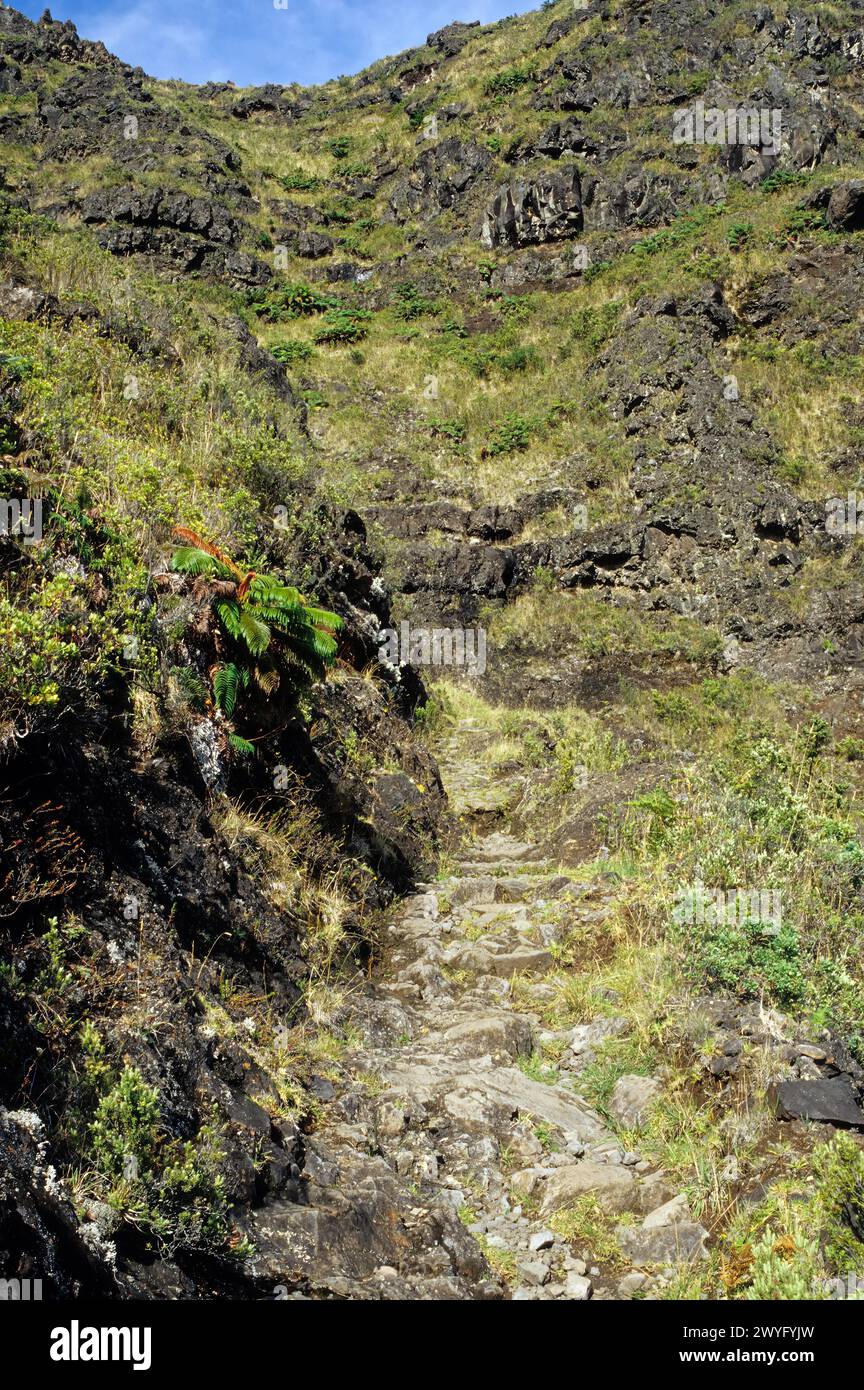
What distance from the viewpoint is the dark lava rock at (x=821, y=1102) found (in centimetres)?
366

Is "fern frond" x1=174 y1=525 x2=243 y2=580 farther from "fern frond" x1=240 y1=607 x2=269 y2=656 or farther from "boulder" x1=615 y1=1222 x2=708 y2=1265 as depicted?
"boulder" x1=615 y1=1222 x2=708 y2=1265

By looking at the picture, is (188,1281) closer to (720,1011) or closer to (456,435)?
(720,1011)

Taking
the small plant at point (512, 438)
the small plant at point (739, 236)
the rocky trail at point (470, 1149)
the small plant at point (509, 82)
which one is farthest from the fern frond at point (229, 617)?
the small plant at point (509, 82)

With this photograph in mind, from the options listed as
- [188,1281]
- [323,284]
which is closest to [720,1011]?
[188,1281]

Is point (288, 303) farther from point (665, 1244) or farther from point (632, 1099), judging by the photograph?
point (665, 1244)

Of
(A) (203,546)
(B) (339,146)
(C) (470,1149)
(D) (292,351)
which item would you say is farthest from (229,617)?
(B) (339,146)

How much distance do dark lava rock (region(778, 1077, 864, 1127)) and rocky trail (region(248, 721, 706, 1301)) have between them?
694 millimetres

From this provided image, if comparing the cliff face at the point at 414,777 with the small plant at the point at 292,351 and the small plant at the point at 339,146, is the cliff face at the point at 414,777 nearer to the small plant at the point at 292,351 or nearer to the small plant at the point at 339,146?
the small plant at the point at 292,351

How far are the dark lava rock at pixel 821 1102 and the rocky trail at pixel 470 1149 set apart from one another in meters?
0.69

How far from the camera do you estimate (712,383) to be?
20.0 m

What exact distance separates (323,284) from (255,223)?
4.80 meters

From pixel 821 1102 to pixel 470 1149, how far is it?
1.67 metres

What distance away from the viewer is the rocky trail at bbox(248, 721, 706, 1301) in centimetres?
314

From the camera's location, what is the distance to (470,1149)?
3.94m
